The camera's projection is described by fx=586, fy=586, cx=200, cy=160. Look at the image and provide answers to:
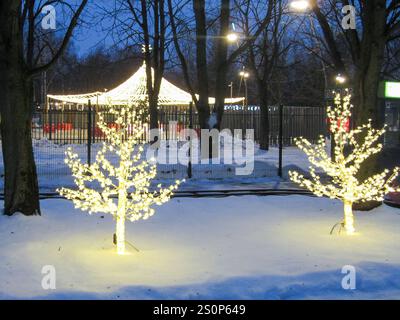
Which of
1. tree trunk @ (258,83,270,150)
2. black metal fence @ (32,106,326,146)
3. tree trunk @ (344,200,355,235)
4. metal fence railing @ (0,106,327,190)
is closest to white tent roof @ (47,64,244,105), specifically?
black metal fence @ (32,106,326,146)

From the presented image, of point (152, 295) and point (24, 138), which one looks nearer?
point (152, 295)

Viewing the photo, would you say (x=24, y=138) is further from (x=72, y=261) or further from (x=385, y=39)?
(x=385, y=39)

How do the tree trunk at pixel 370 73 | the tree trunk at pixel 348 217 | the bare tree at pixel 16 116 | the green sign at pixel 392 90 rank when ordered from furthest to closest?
the green sign at pixel 392 90, the tree trunk at pixel 370 73, the bare tree at pixel 16 116, the tree trunk at pixel 348 217

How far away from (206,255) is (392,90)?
436 inches

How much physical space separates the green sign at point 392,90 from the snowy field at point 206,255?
5.86 m

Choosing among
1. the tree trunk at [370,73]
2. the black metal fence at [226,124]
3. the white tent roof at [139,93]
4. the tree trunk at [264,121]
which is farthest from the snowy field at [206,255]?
the white tent roof at [139,93]

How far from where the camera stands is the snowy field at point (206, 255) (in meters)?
7.15

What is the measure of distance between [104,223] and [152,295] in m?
4.50

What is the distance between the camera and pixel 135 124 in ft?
31.4

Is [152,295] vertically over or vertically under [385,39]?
under

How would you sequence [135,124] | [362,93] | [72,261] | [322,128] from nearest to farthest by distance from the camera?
1. [72,261]
2. [135,124]
3. [362,93]
4. [322,128]

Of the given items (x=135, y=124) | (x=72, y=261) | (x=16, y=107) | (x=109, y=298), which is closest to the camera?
(x=109, y=298)

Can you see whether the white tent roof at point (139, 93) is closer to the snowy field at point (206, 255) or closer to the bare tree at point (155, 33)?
the bare tree at point (155, 33)

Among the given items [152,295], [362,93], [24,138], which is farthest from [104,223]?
[362,93]
